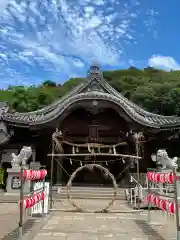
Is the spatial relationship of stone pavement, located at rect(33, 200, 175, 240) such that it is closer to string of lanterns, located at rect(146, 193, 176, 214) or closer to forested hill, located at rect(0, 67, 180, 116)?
string of lanterns, located at rect(146, 193, 176, 214)

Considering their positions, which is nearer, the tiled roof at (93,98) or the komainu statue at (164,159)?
the komainu statue at (164,159)

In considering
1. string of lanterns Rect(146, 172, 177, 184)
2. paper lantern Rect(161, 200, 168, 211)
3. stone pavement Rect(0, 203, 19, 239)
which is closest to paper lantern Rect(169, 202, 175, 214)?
paper lantern Rect(161, 200, 168, 211)

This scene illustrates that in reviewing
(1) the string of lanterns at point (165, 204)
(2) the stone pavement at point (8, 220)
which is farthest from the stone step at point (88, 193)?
(1) the string of lanterns at point (165, 204)

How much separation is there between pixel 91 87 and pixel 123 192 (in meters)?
7.95

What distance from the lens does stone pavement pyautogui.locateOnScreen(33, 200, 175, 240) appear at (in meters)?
6.25

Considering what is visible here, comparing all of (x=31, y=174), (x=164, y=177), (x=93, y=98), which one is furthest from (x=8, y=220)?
(x=93, y=98)

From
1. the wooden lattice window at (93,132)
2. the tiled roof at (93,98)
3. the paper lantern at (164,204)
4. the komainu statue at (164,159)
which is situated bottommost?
the paper lantern at (164,204)

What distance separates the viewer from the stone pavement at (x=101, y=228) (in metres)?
6.25

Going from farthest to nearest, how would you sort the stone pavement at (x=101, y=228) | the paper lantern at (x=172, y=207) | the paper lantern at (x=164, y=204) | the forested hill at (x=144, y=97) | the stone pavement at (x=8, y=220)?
the forested hill at (x=144, y=97), the stone pavement at (x=8, y=220), the stone pavement at (x=101, y=228), the paper lantern at (x=164, y=204), the paper lantern at (x=172, y=207)

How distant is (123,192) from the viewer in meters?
14.9

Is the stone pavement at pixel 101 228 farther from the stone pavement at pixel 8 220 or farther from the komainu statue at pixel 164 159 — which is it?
the komainu statue at pixel 164 159

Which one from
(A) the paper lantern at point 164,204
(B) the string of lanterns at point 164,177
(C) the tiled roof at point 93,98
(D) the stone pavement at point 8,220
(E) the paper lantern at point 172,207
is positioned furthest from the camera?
(C) the tiled roof at point 93,98

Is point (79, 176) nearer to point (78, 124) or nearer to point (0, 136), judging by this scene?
point (78, 124)

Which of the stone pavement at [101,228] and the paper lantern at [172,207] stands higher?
the paper lantern at [172,207]
